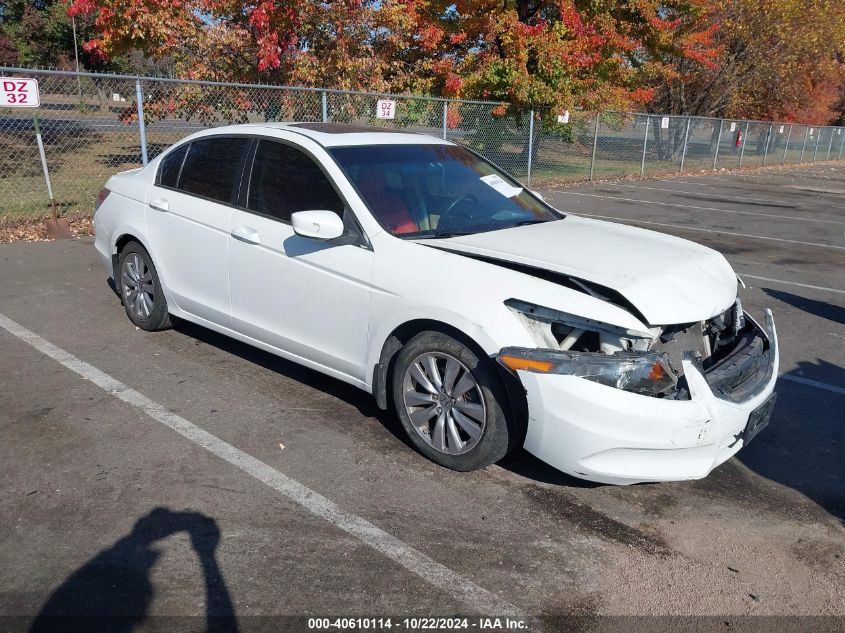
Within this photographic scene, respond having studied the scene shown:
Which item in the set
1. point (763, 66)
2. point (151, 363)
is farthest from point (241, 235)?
point (763, 66)

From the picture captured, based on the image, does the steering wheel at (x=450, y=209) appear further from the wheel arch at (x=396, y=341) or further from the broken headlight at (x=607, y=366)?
the broken headlight at (x=607, y=366)

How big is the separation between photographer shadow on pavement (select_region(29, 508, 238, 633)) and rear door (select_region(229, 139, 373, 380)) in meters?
1.33

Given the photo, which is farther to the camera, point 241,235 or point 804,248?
point 804,248

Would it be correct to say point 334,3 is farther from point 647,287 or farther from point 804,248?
point 647,287

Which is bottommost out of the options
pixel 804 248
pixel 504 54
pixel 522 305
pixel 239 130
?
pixel 804 248

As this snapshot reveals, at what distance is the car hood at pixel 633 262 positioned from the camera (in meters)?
3.54

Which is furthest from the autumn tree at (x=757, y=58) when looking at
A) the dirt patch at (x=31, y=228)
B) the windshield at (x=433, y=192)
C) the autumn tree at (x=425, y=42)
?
the windshield at (x=433, y=192)

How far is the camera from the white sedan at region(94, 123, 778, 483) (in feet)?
11.0

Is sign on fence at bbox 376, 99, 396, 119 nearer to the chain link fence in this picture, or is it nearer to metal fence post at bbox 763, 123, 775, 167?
the chain link fence

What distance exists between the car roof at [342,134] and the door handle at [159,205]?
643 mm

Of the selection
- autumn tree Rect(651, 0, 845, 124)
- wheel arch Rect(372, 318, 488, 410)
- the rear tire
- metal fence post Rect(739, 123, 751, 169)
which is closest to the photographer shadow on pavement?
wheel arch Rect(372, 318, 488, 410)

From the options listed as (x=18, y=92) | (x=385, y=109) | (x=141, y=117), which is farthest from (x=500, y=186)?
(x=385, y=109)

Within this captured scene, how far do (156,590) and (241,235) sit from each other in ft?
7.94

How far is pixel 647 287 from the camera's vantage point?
3.57m
